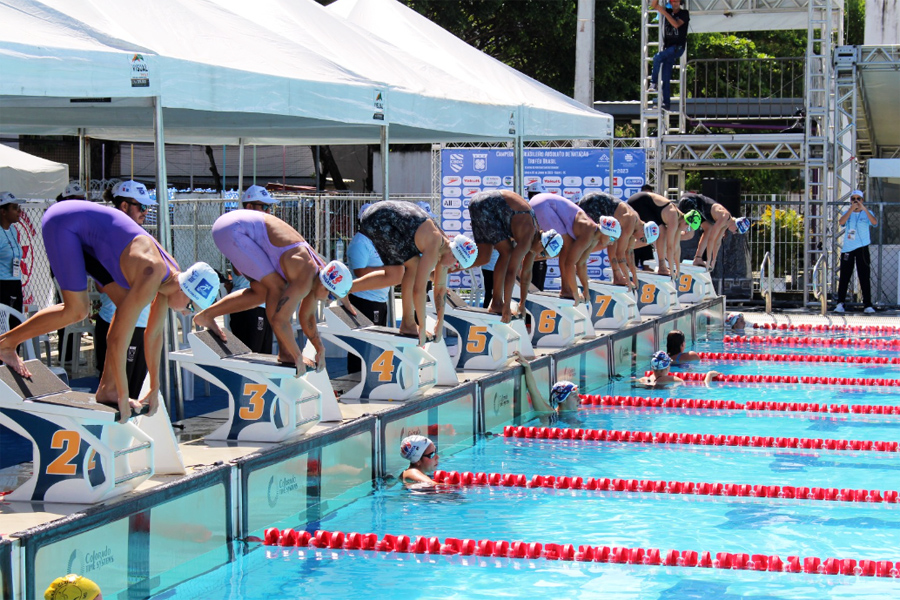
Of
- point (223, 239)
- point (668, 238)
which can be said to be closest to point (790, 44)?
point (668, 238)

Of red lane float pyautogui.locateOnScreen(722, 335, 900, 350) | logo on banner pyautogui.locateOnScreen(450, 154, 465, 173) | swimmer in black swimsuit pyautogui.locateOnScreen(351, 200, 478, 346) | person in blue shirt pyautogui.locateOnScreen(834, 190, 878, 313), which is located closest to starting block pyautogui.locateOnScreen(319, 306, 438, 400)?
swimmer in black swimsuit pyautogui.locateOnScreen(351, 200, 478, 346)

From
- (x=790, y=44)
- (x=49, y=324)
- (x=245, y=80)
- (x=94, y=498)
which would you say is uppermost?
(x=790, y=44)

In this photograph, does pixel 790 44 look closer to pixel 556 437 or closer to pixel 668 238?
pixel 668 238

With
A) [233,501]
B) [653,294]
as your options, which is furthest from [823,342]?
[233,501]

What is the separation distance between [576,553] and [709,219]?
32.4 feet

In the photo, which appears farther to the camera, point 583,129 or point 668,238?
point 668,238

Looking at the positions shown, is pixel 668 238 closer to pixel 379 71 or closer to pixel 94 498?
pixel 379 71

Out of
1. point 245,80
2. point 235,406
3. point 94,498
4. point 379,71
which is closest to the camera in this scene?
point 94,498

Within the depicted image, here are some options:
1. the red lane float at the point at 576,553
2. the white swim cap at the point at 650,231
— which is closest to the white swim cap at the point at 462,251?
the red lane float at the point at 576,553

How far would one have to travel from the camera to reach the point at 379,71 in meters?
8.02

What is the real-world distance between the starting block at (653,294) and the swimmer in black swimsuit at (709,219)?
4.53 ft

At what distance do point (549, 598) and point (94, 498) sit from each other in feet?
6.52

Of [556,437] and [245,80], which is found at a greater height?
[245,80]

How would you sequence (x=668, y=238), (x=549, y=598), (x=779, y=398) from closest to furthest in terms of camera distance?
(x=549, y=598) < (x=779, y=398) < (x=668, y=238)
